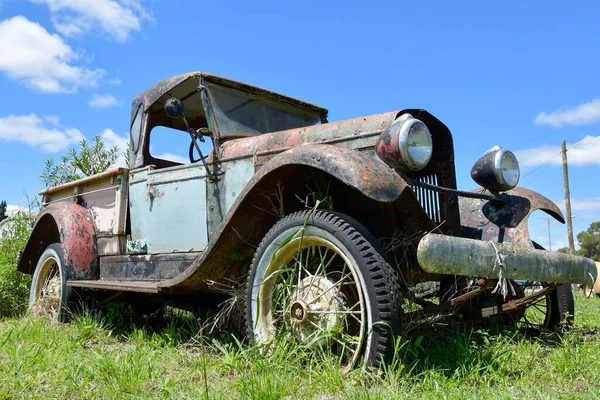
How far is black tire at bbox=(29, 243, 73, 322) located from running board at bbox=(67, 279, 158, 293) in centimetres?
18

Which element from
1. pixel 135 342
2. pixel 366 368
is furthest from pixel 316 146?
pixel 135 342

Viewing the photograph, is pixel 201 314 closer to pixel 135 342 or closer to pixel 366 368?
pixel 135 342

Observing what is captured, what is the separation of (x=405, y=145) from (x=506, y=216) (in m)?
1.17

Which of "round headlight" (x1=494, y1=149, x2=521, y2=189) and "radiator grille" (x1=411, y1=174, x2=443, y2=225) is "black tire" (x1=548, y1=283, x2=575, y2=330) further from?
"radiator grille" (x1=411, y1=174, x2=443, y2=225)

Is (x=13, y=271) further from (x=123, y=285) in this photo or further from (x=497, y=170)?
(x=497, y=170)

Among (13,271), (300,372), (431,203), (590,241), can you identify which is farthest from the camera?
(590,241)

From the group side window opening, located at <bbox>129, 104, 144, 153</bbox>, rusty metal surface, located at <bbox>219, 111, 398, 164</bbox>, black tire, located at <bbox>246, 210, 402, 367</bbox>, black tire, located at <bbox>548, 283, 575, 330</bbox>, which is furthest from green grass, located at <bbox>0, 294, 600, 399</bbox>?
side window opening, located at <bbox>129, 104, 144, 153</bbox>

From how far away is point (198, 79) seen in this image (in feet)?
12.9

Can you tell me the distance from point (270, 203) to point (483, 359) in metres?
1.42

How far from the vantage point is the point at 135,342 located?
11.9 feet

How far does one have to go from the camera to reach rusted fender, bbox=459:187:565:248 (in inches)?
130

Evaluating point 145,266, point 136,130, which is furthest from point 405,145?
point 136,130

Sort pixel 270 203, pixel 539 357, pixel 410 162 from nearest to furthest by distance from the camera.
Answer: pixel 410 162 < pixel 539 357 < pixel 270 203

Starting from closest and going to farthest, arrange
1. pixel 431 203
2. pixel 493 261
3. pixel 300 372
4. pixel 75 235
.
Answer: pixel 300 372
pixel 493 261
pixel 431 203
pixel 75 235
